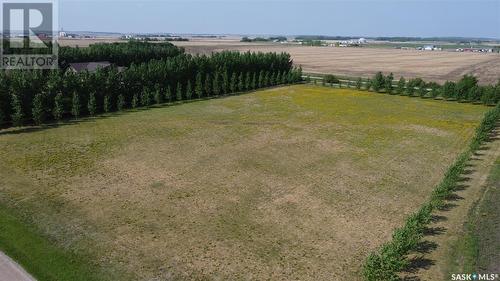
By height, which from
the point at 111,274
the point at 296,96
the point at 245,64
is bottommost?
the point at 111,274

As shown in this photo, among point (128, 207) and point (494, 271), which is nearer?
point (494, 271)

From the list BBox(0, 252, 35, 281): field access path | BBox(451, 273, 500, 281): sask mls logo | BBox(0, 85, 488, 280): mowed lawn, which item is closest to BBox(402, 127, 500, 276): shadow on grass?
BBox(451, 273, 500, 281): sask mls logo

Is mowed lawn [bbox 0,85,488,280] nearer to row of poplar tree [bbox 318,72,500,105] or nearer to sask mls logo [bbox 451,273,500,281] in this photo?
sask mls logo [bbox 451,273,500,281]

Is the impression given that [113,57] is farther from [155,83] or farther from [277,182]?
[277,182]

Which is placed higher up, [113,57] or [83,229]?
[113,57]

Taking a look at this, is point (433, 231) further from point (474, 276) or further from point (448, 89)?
point (448, 89)

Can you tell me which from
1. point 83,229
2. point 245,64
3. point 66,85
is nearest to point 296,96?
point 245,64
